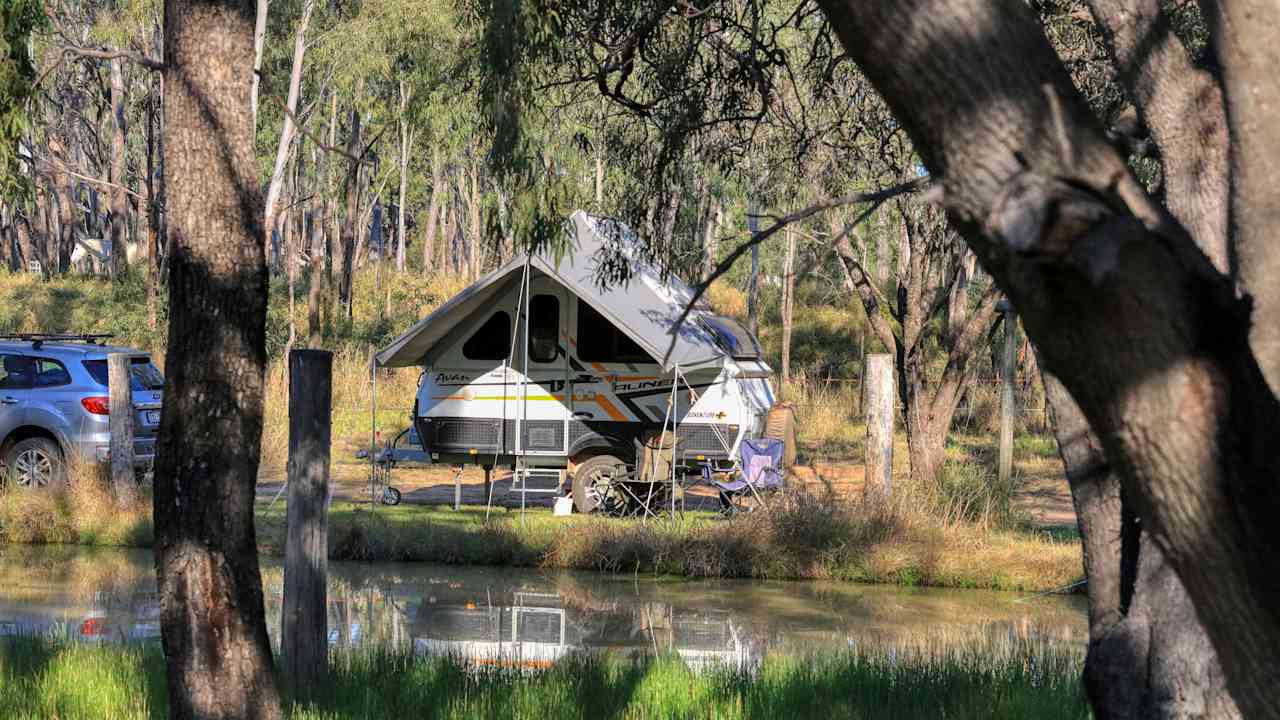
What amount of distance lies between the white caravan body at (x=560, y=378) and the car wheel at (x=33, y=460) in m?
3.72

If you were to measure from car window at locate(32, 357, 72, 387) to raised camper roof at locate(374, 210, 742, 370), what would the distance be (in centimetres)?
351

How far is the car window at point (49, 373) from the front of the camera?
52.3 ft

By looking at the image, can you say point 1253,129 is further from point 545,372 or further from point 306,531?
point 545,372

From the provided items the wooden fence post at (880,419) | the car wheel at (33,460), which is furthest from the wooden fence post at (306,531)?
the car wheel at (33,460)

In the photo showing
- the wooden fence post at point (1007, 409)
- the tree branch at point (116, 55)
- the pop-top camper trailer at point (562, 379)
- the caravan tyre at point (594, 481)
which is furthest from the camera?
the caravan tyre at point (594, 481)

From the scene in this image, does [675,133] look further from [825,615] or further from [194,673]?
[825,615]

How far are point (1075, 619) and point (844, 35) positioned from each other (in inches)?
365

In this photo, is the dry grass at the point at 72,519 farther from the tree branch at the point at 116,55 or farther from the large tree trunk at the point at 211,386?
the large tree trunk at the point at 211,386

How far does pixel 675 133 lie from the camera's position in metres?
7.28

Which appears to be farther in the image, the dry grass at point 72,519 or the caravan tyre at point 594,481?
the caravan tyre at point 594,481

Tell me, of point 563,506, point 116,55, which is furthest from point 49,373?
point 116,55

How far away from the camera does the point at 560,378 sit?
16078 millimetres

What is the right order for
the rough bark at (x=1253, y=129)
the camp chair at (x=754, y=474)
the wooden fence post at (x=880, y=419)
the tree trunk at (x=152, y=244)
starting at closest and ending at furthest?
the rough bark at (x=1253, y=129) → the wooden fence post at (x=880, y=419) → the camp chair at (x=754, y=474) → the tree trunk at (x=152, y=244)

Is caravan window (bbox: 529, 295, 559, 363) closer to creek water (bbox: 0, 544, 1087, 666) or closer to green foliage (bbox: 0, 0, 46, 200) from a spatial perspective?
creek water (bbox: 0, 544, 1087, 666)
